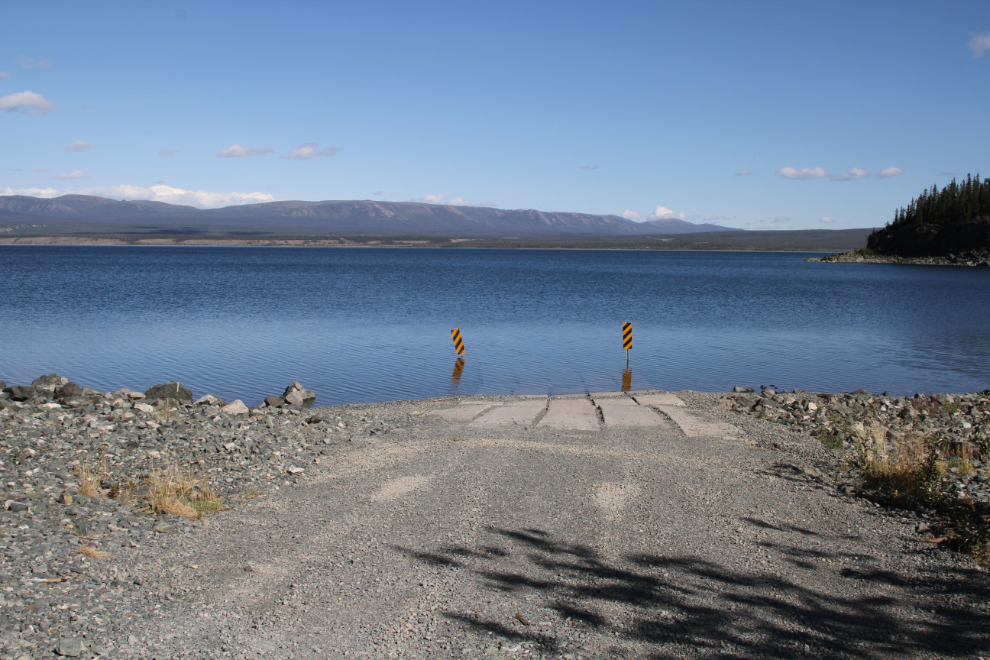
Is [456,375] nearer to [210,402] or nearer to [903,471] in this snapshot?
[210,402]

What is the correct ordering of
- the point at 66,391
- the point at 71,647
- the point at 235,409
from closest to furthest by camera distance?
the point at 71,647 < the point at 235,409 < the point at 66,391

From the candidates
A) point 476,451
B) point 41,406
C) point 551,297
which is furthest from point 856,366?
point 551,297

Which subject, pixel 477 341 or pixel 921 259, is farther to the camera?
pixel 921 259

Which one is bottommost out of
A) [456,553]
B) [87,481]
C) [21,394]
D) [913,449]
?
[456,553]

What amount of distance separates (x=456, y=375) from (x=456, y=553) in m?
15.2

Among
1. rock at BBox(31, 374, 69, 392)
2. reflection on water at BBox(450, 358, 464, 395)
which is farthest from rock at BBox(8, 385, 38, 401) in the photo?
reflection on water at BBox(450, 358, 464, 395)

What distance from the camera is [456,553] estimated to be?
7363mm

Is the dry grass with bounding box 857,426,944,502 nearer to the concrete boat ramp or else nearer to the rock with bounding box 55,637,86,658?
the concrete boat ramp

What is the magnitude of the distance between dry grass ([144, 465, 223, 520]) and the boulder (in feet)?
24.0

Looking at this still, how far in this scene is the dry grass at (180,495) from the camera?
328 inches

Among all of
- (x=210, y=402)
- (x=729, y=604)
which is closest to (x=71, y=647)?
(x=729, y=604)

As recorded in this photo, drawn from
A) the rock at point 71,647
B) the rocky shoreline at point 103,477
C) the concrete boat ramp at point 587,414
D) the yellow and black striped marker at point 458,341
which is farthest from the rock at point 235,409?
the yellow and black striped marker at point 458,341

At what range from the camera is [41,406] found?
41.6ft

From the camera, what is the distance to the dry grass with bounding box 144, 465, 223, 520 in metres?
8.34
